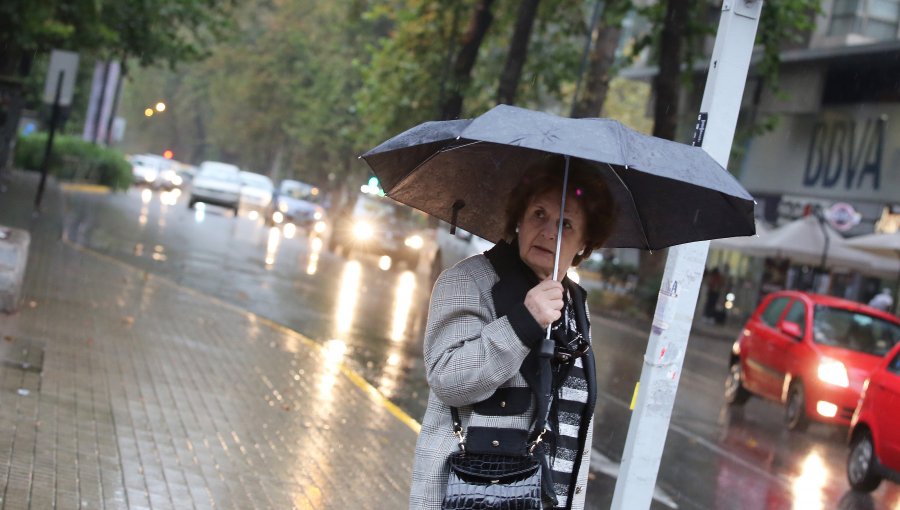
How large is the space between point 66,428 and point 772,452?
7.57 meters

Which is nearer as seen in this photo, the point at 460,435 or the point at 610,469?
the point at 460,435

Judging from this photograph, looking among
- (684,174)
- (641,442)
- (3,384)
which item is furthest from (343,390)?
(684,174)

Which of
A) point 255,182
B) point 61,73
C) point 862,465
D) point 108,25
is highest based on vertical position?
point 108,25

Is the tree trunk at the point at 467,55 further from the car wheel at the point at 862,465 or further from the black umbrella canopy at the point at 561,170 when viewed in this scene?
the black umbrella canopy at the point at 561,170

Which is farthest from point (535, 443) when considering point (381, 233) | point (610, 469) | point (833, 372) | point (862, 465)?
point (381, 233)

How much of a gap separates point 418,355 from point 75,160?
3545cm

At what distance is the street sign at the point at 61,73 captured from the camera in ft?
86.5

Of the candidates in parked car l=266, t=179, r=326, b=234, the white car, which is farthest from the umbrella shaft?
the white car

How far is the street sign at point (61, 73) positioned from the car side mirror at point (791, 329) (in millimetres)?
16759

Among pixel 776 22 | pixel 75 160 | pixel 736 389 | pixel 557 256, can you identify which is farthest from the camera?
pixel 75 160

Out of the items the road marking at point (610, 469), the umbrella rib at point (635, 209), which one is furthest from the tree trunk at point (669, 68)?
the umbrella rib at point (635, 209)

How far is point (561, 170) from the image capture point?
12.3 ft

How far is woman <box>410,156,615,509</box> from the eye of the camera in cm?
335

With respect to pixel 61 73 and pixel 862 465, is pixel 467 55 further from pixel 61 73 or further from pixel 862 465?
pixel 862 465
